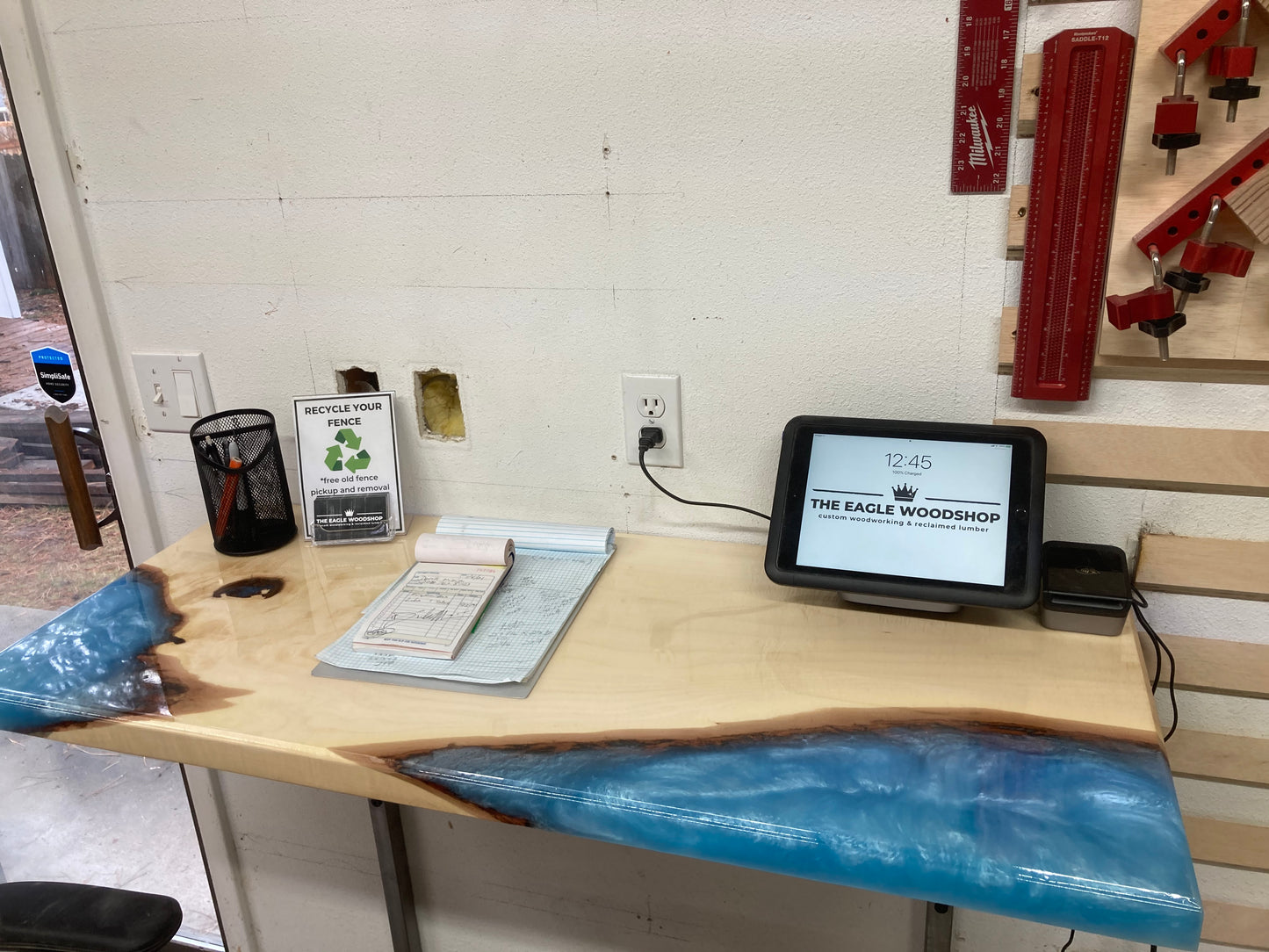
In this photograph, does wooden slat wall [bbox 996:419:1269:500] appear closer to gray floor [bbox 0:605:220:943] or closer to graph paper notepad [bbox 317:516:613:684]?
graph paper notepad [bbox 317:516:613:684]

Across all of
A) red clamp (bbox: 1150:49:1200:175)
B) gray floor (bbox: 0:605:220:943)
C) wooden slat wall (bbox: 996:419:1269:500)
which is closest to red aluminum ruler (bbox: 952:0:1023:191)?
red clamp (bbox: 1150:49:1200:175)

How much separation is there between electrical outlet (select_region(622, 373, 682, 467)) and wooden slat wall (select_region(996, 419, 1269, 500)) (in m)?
0.40

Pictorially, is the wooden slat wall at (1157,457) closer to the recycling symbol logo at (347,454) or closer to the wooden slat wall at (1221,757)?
the wooden slat wall at (1221,757)

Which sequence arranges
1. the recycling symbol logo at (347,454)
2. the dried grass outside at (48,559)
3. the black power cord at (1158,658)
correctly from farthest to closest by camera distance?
the dried grass outside at (48,559), the recycling symbol logo at (347,454), the black power cord at (1158,658)

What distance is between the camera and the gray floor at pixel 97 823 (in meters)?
1.82

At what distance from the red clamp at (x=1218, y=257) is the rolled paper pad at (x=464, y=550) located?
32.3 inches

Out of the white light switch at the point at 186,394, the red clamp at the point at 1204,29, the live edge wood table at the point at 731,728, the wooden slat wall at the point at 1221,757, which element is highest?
the red clamp at the point at 1204,29

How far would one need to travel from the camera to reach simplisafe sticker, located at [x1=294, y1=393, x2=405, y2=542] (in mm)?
1273

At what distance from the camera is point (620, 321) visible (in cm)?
117

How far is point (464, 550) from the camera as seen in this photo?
3.77ft

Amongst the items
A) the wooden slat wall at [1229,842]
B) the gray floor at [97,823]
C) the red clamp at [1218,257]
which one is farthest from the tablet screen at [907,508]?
the gray floor at [97,823]

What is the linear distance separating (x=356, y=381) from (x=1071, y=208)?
3.15 feet

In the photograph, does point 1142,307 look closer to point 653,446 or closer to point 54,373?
point 653,446

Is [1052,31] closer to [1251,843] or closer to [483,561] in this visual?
[483,561]
